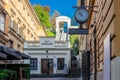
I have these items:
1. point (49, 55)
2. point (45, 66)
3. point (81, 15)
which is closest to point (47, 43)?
point (49, 55)

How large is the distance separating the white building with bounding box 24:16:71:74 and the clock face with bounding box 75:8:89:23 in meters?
36.3

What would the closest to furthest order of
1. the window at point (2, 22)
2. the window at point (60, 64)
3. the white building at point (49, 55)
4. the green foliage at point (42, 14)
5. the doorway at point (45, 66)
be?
1. the window at point (2, 22)
2. the white building at point (49, 55)
3. the window at point (60, 64)
4. the doorway at point (45, 66)
5. the green foliage at point (42, 14)

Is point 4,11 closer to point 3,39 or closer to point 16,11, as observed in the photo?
point 3,39

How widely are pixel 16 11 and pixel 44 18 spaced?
4846 centimetres

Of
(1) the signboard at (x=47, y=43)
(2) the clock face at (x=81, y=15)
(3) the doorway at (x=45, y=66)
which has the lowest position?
(3) the doorway at (x=45, y=66)

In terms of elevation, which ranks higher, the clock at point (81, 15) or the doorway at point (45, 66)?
the clock at point (81, 15)

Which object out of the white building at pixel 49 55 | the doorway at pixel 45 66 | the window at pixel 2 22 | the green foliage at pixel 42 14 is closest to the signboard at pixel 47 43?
the white building at pixel 49 55

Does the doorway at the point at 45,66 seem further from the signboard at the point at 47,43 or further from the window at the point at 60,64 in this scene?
the signboard at the point at 47,43

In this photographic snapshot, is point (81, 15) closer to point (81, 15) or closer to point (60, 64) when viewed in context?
point (81, 15)

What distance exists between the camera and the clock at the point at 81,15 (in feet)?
48.2

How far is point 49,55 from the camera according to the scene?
52.0 m

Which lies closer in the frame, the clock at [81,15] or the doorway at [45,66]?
the clock at [81,15]

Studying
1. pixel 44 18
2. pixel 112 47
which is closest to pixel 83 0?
pixel 112 47

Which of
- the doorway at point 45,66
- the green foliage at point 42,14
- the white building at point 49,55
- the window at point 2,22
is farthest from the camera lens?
the green foliage at point 42,14
